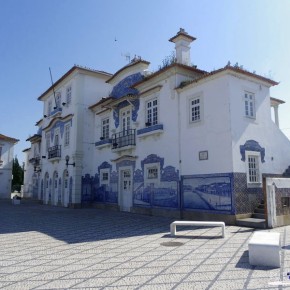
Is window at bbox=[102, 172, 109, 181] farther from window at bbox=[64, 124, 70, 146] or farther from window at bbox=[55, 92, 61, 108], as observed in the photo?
window at bbox=[55, 92, 61, 108]

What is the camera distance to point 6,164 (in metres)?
38.3

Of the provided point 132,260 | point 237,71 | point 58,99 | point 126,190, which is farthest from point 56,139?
point 132,260

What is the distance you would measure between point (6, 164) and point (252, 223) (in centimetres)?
3372

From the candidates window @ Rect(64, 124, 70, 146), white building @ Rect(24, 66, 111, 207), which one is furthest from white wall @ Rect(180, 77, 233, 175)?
window @ Rect(64, 124, 70, 146)

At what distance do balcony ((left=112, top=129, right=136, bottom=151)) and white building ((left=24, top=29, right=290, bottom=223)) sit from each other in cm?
6

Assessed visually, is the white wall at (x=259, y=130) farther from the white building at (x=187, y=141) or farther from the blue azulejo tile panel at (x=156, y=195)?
the blue azulejo tile panel at (x=156, y=195)

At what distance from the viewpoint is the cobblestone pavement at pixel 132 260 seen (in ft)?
17.8

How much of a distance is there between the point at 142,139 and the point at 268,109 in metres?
6.79

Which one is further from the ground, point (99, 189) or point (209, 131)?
point (209, 131)

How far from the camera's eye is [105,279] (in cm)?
565

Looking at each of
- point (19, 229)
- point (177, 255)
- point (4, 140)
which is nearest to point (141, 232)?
point (177, 255)

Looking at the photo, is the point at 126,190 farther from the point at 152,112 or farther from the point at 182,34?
the point at 182,34

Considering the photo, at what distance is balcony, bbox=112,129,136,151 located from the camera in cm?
1831

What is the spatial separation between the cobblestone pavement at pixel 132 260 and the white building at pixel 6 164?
1134 inches
